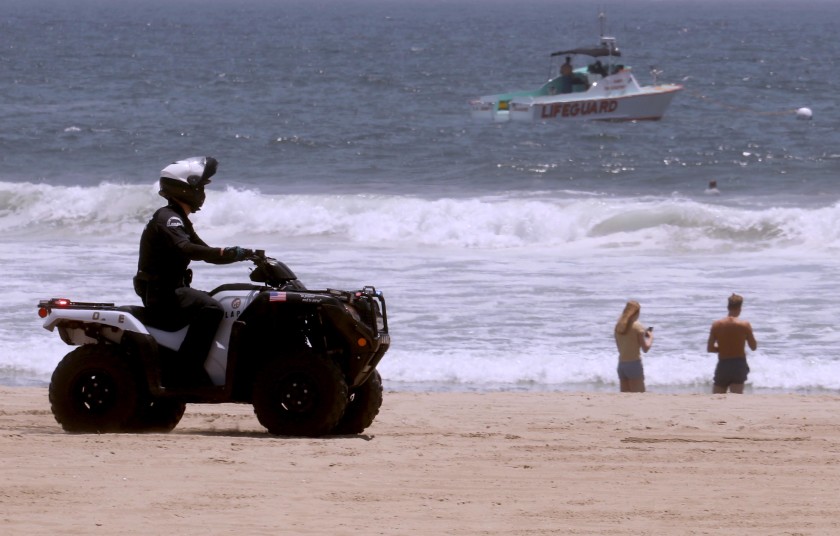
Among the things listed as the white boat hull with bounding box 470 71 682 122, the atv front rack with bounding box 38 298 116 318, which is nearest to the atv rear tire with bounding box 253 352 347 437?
the atv front rack with bounding box 38 298 116 318

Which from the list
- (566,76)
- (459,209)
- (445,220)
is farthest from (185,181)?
(566,76)

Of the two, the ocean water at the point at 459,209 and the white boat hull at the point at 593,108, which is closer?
the ocean water at the point at 459,209

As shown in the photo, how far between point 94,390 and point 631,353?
4.86m

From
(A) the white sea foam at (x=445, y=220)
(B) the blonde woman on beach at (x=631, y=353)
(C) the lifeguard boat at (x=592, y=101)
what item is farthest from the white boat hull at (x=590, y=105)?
(B) the blonde woman on beach at (x=631, y=353)

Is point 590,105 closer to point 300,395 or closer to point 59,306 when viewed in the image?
point 300,395

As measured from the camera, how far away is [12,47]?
254 ft

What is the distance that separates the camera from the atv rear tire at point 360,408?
25.2 feet

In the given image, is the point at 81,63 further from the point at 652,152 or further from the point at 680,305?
the point at 680,305

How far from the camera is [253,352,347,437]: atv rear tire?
7148 millimetres

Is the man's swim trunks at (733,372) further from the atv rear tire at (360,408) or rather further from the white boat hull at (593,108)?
the white boat hull at (593,108)

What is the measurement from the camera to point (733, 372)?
10.9m

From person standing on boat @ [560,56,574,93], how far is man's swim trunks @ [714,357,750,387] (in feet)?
96.7

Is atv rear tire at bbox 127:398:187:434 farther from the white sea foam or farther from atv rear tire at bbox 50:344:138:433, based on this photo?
the white sea foam

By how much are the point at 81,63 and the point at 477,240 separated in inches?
1818
